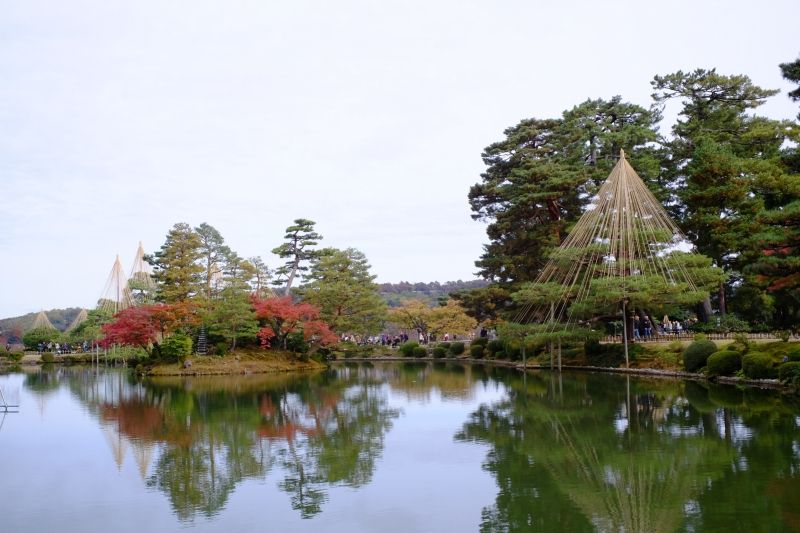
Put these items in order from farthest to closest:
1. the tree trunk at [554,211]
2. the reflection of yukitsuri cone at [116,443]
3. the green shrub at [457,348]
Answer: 1. the green shrub at [457,348]
2. the tree trunk at [554,211]
3. the reflection of yukitsuri cone at [116,443]

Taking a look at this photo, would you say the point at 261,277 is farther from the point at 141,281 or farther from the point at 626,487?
the point at 626,487

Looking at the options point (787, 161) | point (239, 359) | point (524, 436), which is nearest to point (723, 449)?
point (524, 436)

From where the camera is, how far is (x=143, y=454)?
1218 cm

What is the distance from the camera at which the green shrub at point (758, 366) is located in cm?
1855

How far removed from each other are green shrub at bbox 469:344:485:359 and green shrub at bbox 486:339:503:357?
1065mm

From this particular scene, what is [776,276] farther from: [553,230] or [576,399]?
[553,230]

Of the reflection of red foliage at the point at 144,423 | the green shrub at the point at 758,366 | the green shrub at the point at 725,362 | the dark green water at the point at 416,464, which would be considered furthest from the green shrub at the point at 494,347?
the reflection of red foliage at the point at 144,423

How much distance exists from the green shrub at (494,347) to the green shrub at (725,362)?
1787 cm

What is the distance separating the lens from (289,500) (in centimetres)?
870

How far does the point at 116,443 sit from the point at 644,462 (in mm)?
10431

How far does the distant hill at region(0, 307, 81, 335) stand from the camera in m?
84.7

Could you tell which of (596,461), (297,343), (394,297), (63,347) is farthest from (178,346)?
(394,297)

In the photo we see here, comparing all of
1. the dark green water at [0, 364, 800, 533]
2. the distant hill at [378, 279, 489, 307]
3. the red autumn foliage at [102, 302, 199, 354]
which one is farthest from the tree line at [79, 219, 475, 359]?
the distant hill at [378, 279, 489, 307]

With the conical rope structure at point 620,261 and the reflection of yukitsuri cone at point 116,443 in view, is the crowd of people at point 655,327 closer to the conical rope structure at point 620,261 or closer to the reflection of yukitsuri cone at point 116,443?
the conical rope structure at point 620,261
